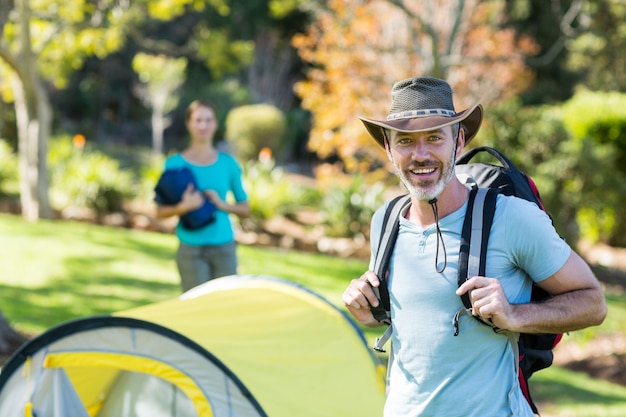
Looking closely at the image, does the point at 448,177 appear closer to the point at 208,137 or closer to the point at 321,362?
the point at 321,362

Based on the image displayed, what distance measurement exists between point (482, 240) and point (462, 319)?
0.21 meters

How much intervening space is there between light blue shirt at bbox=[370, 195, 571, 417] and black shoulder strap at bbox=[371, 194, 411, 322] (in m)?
0.05

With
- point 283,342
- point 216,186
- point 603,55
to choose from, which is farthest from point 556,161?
point 603,55

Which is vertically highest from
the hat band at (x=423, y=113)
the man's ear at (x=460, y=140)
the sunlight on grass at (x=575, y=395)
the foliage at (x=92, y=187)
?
the hat band at (x=423, y=113)

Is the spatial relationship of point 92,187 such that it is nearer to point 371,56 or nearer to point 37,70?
point 37,70

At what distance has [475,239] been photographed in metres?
2.10

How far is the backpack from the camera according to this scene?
6.86 ft

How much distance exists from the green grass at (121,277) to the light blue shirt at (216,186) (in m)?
2.48

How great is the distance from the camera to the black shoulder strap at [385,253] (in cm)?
226

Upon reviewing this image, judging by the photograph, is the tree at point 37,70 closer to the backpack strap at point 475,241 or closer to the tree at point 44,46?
the tree at point 44,46

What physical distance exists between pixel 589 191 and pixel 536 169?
0.99 meters

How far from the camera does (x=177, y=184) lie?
4988 mm

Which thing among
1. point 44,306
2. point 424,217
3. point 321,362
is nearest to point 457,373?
point 424,217

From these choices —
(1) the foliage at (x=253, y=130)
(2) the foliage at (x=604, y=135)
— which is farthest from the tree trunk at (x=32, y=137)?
(1) the foliage at (x=253, y=130)
